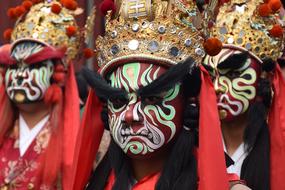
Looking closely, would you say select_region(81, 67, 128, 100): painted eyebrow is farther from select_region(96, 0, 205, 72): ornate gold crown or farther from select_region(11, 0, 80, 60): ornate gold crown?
select_region(11, 0, 80, 60): ornate gold crown

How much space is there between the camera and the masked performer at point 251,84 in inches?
152

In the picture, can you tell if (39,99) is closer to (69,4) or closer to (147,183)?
(69,4)

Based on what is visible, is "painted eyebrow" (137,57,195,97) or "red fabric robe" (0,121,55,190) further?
"red fabric robe" (0,121,55,190)

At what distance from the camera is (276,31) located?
3.97m

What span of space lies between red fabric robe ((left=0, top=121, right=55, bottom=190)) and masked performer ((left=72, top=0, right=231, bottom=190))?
1.55 m

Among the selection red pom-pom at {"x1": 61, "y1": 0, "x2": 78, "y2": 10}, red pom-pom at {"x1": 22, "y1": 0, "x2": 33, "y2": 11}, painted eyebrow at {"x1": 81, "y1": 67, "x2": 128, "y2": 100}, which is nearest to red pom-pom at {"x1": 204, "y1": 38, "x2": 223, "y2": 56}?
painted eyebrow at {"x1": 81, "y1": 67, "x2": 128, "y2": 100}

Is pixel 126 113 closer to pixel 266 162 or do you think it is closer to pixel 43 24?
pixel 266 162

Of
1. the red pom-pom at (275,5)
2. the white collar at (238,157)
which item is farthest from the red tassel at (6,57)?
the red pom-pom at (275,5)

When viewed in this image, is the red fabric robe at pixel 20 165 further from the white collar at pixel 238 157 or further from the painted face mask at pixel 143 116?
the painted face mask at pixel 143 116

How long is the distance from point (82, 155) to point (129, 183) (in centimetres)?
22

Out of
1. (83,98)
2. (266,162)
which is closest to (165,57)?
(266,162)

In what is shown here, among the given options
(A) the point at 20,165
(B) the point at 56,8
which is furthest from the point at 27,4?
(A) the point at 20,165

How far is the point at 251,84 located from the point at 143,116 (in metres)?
1.49

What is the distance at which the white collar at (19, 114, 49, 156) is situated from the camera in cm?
433
